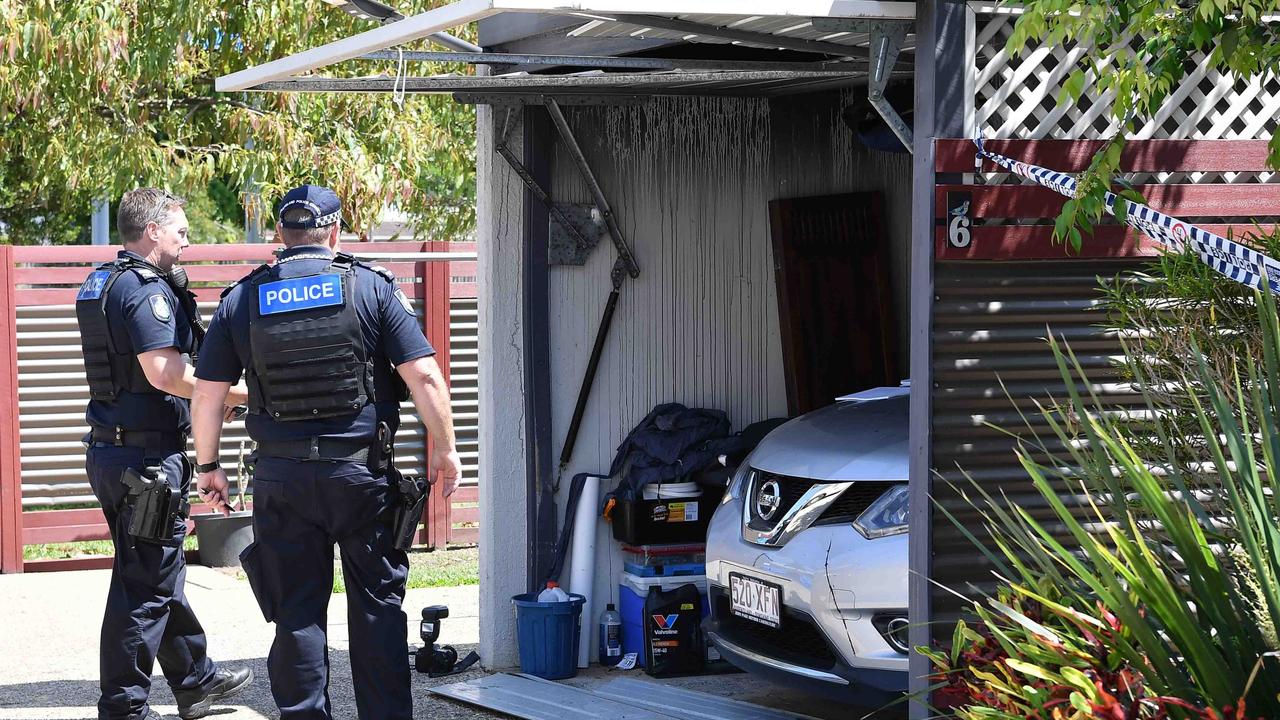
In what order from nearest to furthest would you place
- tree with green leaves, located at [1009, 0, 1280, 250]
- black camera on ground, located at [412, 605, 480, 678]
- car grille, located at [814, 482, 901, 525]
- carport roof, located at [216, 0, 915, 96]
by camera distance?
tree with green leaves, located at [1009, 0, 1280, 250] < carport roof, located at [216, 0, 915, 96] < car grille, located at [814, 482, 901, 525] < black camera on ground, located at [412, 605, 480, 678]

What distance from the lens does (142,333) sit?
5.70 m

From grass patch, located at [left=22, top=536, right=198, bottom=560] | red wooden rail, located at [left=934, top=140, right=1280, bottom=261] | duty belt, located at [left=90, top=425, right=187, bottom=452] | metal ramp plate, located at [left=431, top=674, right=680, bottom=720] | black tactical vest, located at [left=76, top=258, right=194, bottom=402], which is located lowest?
metal ramp plate, located at [left=431, top=674, right=680, bottom=720]

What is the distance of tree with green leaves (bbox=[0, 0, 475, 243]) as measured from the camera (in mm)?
10562

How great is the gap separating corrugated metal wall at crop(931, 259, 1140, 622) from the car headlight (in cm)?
54

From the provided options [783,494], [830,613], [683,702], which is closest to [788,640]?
[830,613]

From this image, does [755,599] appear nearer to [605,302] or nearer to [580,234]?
[605,302]

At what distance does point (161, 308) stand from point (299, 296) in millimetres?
927

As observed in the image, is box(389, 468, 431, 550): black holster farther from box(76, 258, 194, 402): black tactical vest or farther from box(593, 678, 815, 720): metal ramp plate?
box(593, 678, 815, 720): metal ramp plate

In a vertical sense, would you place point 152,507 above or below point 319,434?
below

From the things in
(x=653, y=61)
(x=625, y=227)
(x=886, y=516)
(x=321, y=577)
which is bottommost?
(x=321, y=577)

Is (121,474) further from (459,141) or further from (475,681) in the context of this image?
(459,141)

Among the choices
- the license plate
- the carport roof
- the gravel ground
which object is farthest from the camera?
the gravel ground

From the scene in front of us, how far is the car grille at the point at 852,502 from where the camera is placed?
545 centimetres

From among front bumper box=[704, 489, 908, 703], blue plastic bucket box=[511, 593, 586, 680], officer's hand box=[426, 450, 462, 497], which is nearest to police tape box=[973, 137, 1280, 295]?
front bumper box=[704, 489, 908, 703]
